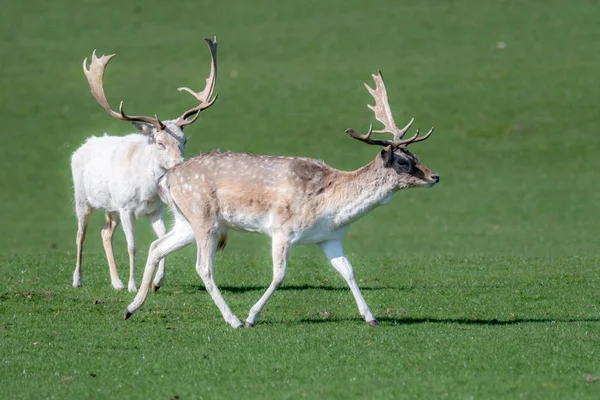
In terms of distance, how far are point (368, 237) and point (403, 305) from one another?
1202 centimetres

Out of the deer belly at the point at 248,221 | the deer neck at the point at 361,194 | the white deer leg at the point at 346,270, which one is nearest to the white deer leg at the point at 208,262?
the deer belly at the point at 248,221

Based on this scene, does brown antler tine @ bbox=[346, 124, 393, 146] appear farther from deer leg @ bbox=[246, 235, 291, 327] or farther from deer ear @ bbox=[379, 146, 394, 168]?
deer leg @ bbox=[246, 235, 291, 327]

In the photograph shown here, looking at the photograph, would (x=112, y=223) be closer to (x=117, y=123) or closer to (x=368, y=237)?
(x=368, y=237)

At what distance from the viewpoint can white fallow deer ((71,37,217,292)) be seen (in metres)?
14.3

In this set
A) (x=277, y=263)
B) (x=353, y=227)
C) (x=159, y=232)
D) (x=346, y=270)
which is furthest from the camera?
(x=353, y=227)

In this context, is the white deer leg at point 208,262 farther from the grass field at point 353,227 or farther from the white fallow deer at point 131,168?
the white fallow deer at point 131,168

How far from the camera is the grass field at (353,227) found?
9.84 metres

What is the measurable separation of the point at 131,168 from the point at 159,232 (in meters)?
0.90

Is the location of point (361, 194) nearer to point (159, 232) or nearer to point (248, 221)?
point (248, 221)

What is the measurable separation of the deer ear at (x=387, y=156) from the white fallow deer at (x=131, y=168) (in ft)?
10.1

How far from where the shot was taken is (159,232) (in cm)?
1458

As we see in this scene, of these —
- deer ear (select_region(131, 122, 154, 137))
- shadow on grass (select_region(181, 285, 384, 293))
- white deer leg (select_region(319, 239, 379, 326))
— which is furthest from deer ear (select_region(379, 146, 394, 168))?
deer ear (select_region(131, 122, 154, 137))

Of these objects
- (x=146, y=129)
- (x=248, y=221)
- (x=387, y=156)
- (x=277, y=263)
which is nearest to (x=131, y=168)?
(x=146, y=129)

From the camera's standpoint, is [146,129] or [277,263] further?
[146,129]
